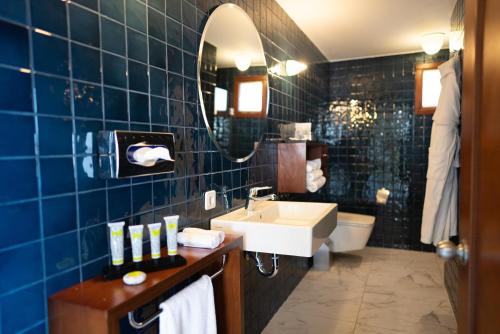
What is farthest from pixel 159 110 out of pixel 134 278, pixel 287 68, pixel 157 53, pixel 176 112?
pixel 287 68

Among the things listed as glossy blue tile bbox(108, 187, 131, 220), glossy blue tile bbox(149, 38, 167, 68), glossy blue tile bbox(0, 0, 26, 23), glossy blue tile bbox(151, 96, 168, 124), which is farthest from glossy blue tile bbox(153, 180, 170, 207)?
glossy blue tile bbox(0, 0, 26, 23)

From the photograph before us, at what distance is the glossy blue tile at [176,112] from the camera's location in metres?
1.44

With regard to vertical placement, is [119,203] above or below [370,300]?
above

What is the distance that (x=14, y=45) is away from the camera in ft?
2.84

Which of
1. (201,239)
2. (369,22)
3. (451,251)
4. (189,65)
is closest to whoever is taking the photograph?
(451,251)

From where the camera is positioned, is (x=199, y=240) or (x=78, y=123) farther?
(x=199, y=240)

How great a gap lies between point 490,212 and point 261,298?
181 cm

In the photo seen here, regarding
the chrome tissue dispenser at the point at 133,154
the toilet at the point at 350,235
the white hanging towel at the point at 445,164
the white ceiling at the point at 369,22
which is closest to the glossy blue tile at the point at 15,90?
the chrome tissue dispenser at the point at 133,154

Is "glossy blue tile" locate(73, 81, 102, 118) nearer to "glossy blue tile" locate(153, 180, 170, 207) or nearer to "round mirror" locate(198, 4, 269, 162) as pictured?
"glossy blue tile" locate(153, 180, 170, 207)

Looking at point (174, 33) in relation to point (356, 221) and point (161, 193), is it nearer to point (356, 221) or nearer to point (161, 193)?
point (161, 193)

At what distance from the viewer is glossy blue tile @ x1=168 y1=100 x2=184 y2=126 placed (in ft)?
4.74

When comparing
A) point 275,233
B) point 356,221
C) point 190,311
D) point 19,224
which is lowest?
point 356,221

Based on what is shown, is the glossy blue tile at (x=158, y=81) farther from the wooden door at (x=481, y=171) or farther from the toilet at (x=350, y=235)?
the toilet at (x=350, y=235)

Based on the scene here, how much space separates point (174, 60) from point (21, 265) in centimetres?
95
